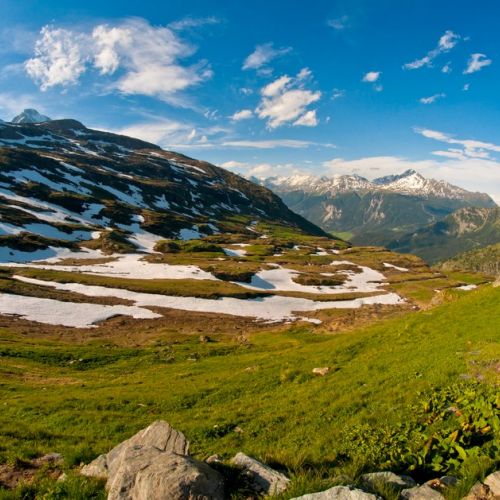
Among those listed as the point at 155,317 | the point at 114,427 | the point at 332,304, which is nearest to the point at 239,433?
the point at 114,427

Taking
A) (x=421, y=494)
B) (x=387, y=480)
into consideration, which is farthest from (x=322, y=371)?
(x=421, y=494)

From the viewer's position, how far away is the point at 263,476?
377 inches

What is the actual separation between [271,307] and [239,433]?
76255mm

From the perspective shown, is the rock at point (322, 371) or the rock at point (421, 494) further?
the rock at point (322, 371)

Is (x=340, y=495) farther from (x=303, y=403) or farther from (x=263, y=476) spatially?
(x=303, y=403)

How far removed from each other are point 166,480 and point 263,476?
100 inches

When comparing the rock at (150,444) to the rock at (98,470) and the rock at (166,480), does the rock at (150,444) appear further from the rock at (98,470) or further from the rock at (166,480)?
the rock at (166,480)

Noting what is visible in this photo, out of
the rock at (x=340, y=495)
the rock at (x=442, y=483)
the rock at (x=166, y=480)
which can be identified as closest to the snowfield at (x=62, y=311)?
the rock at (x=166, y=480)

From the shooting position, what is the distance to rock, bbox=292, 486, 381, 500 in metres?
7.67

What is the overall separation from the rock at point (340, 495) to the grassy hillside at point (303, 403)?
0.61 meters

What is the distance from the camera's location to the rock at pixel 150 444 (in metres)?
11.2

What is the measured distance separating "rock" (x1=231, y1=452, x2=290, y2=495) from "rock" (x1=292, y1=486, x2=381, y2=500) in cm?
113

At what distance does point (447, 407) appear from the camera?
16406 mm

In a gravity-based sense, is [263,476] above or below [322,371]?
above
